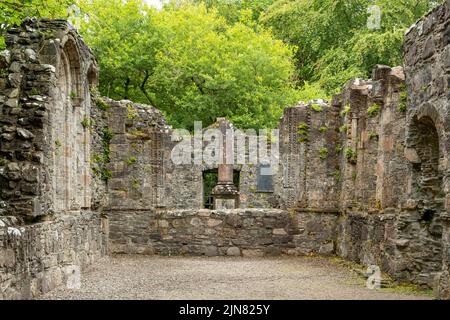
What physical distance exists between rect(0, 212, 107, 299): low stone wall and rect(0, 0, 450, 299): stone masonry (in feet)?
0.10

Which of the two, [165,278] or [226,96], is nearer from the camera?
[165,278]

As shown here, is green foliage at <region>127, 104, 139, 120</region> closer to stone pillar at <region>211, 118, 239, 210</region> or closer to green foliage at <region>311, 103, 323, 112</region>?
green foliage at <region>311, 103, 323, 112</region>

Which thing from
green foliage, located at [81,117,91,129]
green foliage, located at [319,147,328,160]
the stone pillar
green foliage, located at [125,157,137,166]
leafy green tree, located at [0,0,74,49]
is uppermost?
leafy green tree, located at [0,0,74,49]

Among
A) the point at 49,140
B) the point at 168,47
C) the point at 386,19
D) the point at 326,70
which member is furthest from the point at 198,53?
the point at 49,140

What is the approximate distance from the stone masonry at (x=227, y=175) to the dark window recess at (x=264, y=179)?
4.35 m

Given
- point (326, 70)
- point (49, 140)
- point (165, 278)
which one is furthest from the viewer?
point (326, 70)

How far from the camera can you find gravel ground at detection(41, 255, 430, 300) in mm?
9062

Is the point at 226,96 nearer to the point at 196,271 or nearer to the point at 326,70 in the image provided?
the point at 326,70

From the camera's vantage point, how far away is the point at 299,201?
15164 millimetres

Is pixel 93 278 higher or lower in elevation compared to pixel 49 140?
lower

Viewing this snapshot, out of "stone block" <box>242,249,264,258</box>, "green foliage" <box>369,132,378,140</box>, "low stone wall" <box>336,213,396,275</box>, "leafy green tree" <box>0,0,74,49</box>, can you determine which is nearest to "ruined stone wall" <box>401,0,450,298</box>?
"low stone wall" <box>336,213,396,275</box>

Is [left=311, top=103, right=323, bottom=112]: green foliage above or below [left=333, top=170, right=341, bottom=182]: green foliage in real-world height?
above

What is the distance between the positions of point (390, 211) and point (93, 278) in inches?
215

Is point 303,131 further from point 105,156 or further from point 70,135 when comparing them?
point 70,135
